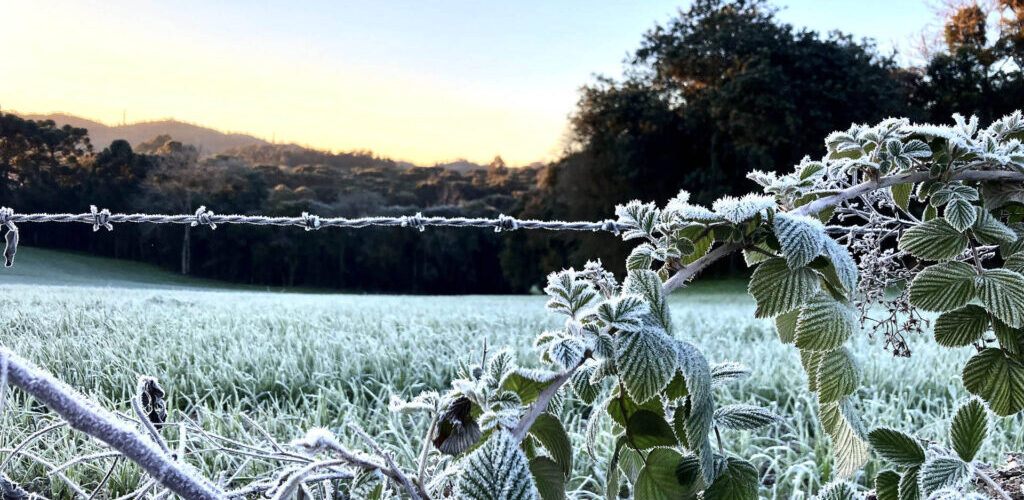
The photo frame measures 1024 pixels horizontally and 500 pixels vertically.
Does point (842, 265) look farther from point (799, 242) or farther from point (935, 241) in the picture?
point (935, 241)

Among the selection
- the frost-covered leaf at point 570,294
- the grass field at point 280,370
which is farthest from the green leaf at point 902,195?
the grass field at point 280,370

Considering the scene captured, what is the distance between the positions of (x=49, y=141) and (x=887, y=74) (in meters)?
17.0

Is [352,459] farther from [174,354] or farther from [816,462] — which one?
[174,354]

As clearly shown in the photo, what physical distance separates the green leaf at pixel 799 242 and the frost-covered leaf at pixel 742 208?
0.02 m

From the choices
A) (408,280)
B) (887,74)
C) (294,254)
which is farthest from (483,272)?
(887,74)

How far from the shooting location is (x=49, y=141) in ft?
9.98

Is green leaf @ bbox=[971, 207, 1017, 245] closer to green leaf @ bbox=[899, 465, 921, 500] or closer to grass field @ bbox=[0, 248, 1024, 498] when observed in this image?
green leaf @ bbox=[899, 465, 921, 500]

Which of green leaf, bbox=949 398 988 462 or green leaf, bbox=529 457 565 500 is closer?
green leaf, bbox=529 457 565 500

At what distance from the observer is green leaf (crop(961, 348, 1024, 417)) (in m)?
0.56

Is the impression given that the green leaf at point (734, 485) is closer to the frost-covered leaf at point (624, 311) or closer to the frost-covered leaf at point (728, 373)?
the frost-covered leaf at point (728, 373)

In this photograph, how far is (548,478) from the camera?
0.42 meters

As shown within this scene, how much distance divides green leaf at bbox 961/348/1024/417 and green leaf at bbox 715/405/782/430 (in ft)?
0.71

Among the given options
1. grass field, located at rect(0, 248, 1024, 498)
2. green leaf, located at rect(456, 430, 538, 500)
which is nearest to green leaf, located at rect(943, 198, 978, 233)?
green leaf, located at rect(456, 430, 538, 500)

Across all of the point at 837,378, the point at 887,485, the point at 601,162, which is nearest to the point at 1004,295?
the point at 837,378
